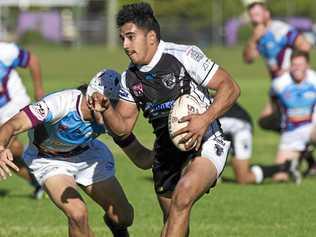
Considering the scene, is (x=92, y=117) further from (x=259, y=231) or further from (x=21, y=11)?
(x=21, y=11)

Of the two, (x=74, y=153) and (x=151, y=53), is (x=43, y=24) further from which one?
(x=151, y=53)

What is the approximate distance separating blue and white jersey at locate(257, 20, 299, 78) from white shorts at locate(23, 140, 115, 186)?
720 cm

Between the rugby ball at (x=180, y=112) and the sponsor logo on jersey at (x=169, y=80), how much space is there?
0.59 feet

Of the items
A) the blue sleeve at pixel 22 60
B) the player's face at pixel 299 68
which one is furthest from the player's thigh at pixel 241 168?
the blue sleeve at pixel 22 60

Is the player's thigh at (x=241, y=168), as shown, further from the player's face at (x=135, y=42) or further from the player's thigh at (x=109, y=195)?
the player's face at (x=135, y=42)

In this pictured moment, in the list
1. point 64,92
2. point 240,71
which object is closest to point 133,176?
point 64,92

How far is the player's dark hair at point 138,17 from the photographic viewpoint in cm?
793

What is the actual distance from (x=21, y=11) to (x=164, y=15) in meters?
9.77

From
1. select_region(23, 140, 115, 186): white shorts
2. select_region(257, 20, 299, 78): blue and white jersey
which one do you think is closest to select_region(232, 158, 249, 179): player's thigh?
select_region(257, 20, 299, 78): blue and white jersey

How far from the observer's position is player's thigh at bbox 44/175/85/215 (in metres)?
8.33

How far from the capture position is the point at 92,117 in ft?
Answer: 27.5

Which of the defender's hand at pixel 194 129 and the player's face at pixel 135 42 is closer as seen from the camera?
the defender's hand at pixel 194 129

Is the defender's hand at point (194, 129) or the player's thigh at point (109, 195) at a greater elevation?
the defender's hand at point (194, 129)

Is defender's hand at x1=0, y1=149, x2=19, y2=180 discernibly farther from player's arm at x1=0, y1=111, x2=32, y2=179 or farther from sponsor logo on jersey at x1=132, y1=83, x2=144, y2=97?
sponsor logo on jersey at x1=132, y1=83, x2=144, y2=97
